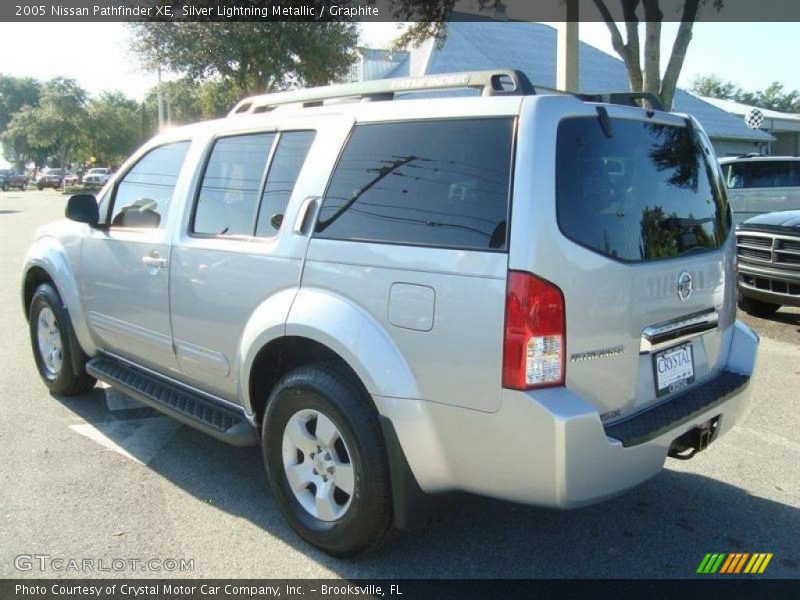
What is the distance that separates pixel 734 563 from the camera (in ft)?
9.86

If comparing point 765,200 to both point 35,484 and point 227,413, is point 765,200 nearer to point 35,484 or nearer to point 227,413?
point 227,413

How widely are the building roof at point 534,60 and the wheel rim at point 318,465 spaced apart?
2283 cm

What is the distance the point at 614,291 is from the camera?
2564mm

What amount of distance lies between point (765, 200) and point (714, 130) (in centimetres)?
2306

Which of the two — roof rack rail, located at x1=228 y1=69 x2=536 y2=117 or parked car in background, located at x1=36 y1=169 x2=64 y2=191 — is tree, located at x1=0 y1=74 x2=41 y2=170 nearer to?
parked car in background, located at x1=36 y1=169 x2=64 y2=191

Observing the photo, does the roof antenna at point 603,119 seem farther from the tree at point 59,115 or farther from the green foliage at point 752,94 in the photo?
the green foliage at point 752,94

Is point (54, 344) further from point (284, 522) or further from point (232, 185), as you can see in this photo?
point (284, 522)

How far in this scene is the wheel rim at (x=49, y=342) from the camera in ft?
16.5

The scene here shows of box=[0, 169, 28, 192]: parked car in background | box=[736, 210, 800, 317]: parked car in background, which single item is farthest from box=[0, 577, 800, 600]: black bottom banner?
box=[0, 169, 28, 192]: parked car in background

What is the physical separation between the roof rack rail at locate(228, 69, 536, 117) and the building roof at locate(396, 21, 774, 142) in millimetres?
21699

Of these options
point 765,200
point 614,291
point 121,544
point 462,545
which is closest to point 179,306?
point 121,544

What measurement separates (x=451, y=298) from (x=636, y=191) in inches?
38.1

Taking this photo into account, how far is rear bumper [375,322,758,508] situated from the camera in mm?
2375

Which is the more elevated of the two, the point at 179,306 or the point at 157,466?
the point at 179,306
